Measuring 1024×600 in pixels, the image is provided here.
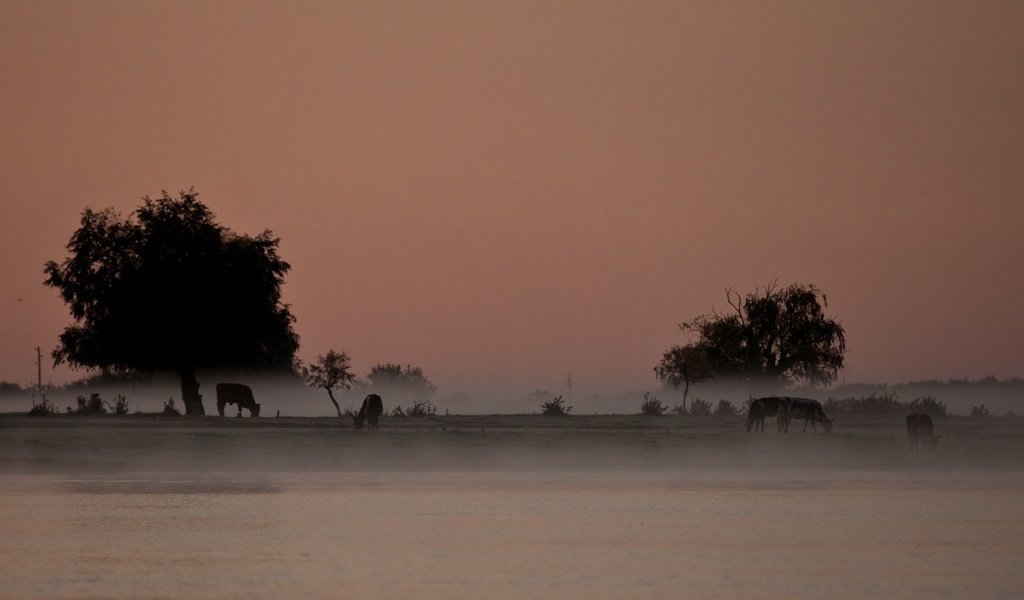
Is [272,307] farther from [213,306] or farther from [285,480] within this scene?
[285,480]

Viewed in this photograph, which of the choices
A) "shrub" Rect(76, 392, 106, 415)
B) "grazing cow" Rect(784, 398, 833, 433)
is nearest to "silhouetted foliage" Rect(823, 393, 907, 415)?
"grazing cow" Rect(784, 398, 833, 433)

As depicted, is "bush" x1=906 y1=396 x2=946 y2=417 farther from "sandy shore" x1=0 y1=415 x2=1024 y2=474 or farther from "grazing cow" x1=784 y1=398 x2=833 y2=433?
"grazing cow" x1=784 y1=398 x2=833 y2=433

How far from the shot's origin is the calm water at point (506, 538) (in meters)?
26.1

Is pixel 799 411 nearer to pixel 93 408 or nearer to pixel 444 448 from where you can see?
pixel 444 448

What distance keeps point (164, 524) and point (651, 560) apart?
11069mm

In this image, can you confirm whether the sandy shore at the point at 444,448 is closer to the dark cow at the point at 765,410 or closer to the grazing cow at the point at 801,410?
the dark cow at the point at 765,410

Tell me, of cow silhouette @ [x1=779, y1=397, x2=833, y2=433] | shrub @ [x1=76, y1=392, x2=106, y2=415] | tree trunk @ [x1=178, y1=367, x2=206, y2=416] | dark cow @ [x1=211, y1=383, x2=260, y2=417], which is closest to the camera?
cow silhouette @ [x1=779, y1=397, x2=833, y2=433]

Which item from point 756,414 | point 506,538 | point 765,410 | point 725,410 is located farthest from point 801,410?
point 506,538

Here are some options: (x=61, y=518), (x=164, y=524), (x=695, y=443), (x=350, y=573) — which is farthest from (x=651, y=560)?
(x=695, y=443)

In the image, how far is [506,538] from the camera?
33250 mm

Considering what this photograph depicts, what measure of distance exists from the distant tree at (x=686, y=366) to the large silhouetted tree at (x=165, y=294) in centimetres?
2379

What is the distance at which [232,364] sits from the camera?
251 feet

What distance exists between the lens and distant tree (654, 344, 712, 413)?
3504 inches

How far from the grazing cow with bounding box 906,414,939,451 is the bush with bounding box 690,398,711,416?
20.3 metres
